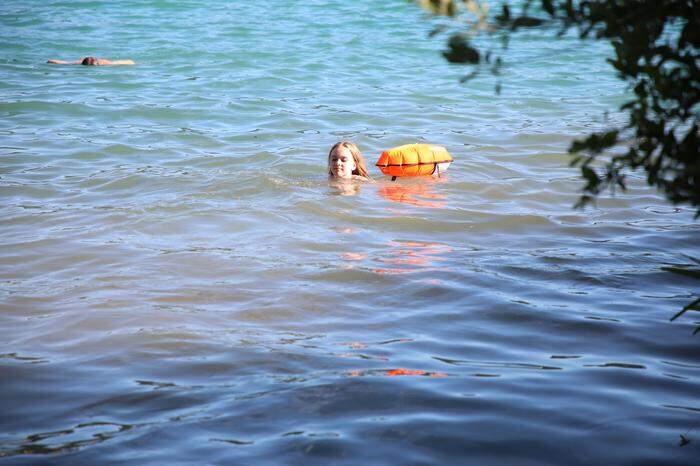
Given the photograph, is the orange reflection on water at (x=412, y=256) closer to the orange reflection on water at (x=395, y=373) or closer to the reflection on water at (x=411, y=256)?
the reflection on water at (x=411, y=256)

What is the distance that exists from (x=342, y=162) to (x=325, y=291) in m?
3.74

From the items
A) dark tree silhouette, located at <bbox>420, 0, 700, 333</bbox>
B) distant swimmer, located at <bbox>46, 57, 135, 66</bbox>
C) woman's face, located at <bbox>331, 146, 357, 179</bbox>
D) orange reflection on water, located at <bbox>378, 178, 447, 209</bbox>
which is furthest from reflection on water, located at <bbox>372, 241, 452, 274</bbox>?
distant swimmer, located at <bbox>46, 57, 135, 66</bbox>

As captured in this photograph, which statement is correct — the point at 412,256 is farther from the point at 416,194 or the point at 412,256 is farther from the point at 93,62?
the point at 93,62

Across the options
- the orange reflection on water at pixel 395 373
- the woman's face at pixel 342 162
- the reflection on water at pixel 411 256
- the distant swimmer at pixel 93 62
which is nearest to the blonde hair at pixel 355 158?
the woman's face at pixel 342 162

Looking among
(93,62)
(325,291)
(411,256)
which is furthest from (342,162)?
(93,62)

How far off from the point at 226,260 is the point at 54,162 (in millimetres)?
4660

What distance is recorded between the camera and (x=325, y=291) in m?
5.58

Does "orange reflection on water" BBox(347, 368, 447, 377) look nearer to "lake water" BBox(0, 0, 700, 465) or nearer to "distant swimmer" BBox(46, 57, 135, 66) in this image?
"lake water" BBox(0, 0, 700, 465)

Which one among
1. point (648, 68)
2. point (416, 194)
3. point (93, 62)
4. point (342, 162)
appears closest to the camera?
point (648, 68)

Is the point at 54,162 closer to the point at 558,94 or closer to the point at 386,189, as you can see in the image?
the point at 386,189

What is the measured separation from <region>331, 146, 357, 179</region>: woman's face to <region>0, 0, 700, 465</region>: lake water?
246 millimetres

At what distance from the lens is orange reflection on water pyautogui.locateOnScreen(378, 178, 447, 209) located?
334 inches

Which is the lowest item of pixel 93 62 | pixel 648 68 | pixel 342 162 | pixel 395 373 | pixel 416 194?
pixel 416 194

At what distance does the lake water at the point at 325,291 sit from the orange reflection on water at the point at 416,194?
55mm
